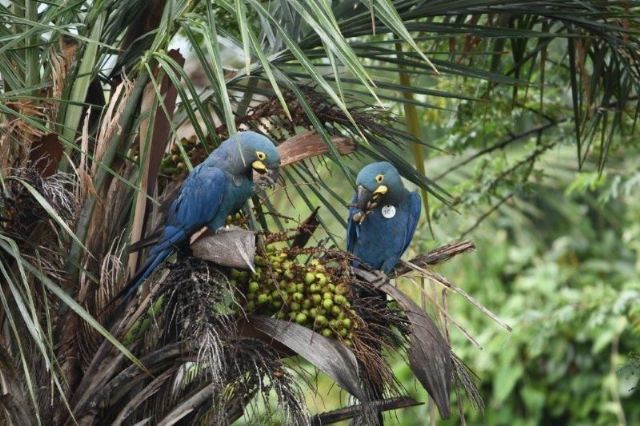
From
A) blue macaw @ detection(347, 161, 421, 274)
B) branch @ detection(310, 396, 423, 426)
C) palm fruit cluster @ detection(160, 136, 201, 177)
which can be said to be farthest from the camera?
blue macaw @ detection(347, 161, 421, 274)

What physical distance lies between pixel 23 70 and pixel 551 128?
3.72 m

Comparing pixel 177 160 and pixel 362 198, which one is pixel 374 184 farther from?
pixel 177 160

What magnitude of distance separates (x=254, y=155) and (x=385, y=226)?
0.96m

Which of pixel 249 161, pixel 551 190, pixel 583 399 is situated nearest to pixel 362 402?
pixel 249 161

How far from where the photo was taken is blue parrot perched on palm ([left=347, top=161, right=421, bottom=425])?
4152mm

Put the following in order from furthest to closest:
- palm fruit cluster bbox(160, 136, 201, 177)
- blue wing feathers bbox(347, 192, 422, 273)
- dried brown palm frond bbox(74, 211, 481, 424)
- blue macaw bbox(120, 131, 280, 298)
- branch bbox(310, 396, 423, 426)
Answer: blue wing feathers bbox(347, 192, 422, 273) → palm fruit cluster bbox(160, 136, 201, 177) → blue macaw bbox(120, 131, 280, 298) → branch bbox(310, 396, 423, 426) → dried brown palm frond bbox(74, 211, 481, 424)

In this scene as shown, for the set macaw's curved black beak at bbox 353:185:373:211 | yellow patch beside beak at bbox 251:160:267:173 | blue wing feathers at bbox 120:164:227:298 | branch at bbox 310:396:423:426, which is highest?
yellow patch beside beak at bbox 251:160:267:173

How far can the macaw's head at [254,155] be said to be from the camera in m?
3.64

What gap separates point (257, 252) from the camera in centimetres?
337

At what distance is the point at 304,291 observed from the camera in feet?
11.0

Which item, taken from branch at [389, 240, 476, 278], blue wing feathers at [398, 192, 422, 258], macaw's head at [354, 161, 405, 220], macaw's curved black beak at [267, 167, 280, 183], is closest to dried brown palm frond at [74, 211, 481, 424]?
branch at [389, 240, 476, 278]

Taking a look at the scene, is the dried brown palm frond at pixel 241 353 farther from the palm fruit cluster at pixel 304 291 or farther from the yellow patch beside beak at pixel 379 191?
the yellow patch beside beak at pixel 379 191

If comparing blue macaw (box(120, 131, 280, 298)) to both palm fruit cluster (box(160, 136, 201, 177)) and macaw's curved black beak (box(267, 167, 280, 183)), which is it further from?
palm fruit cluster (box(160, 136, 201, 177))

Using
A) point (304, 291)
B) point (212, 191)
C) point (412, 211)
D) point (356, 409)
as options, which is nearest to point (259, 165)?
point (212, 191)
